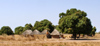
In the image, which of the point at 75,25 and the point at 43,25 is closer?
the point at 75,25

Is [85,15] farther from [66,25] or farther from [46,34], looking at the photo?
[46,34]

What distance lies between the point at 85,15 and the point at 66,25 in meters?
11.8

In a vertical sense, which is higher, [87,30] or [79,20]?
[79,20]

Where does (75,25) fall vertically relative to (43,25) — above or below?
below

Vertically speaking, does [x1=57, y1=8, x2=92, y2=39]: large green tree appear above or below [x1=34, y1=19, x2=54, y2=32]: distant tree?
below

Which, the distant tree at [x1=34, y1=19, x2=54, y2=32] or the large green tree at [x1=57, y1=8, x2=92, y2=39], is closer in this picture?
the large green tree at [x1=57, y1=8, x2=92, y2=39]

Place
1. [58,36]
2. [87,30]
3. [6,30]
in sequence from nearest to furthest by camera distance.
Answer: [87,30]
[58,36]
[6,30]

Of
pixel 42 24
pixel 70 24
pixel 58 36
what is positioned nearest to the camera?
pixel 70 24

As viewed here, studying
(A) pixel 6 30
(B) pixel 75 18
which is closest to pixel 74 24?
(B) pixel 75 18

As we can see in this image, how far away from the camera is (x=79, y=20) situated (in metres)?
59.3

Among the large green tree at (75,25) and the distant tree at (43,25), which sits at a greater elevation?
the distant tree at (43,25)

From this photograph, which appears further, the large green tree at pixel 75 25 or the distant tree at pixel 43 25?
the distant tree at pixel 43 25

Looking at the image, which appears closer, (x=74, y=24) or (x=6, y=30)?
(x=74, y=24)

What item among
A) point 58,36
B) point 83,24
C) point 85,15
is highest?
point 85,15
